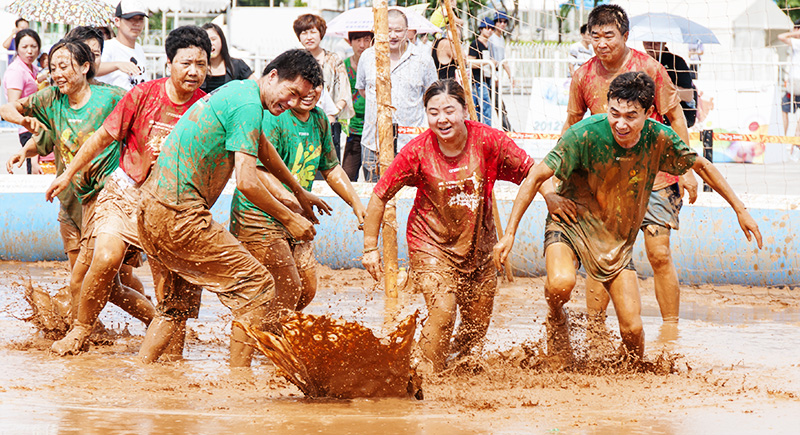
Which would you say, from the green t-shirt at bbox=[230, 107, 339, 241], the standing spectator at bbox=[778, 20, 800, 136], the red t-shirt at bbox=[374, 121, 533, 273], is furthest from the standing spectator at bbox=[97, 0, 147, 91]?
the standing spectator at bbox=[778, 20, 800, 136]

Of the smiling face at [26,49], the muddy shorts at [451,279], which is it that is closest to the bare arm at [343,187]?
the muddy shorts at [451,279]

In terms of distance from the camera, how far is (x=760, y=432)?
4062mm

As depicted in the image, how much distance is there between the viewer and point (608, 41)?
616 centimetres

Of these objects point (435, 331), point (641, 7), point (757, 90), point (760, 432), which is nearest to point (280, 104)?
point (435, 331)

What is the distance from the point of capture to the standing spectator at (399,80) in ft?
31.0

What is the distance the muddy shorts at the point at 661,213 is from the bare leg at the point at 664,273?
1.5 inches

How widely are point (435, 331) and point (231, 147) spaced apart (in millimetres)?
1455

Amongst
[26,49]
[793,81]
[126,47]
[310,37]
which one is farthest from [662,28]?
[26,49]

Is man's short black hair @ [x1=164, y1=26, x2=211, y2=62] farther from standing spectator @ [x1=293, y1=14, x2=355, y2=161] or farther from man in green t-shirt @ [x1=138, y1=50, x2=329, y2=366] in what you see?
standing spectator @ [x1=293, y1=14, x2=355, y2=161]

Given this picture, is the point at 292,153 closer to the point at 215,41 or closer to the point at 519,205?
the point at 519,205

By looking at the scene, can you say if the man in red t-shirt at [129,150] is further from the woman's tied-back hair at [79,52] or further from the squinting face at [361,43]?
the squinting face at [361,43]

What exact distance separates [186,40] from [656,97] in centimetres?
290

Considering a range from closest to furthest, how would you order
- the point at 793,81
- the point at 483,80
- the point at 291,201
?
the point at 291,201 < the point at 483,80 < the point at 793,81

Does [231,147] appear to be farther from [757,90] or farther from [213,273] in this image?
[757,90]
